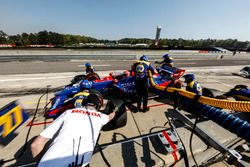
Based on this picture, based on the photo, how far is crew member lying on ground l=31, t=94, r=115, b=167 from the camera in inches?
55.3

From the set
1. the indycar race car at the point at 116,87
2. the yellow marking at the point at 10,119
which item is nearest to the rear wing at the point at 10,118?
the yellow marking at the point at 10,119

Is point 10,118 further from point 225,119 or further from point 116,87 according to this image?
→ point 116,87

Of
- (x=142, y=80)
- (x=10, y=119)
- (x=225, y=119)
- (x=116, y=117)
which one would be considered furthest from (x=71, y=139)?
(x=142, y=80)

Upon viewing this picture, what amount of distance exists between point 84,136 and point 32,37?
8793 centimetres

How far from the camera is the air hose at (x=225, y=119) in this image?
122cm

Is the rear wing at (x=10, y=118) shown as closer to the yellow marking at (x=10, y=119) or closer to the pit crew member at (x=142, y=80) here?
the yellow marking at (x=10, y=119)

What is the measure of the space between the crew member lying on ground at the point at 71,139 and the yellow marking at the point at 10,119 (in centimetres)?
43

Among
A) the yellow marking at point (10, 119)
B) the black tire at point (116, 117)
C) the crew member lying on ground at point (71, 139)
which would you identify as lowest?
the black tire at point (116, 117)

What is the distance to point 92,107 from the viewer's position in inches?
86.4

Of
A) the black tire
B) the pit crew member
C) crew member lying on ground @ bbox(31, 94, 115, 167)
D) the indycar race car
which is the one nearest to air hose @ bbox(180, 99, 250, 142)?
crew member lying on ground @ bbox(31, 94, 115, 167)

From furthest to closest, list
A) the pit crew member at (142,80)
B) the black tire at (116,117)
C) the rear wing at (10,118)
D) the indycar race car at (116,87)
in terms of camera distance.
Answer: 1. the indycar race car at (116,87)
2. the pit crew member at (142,80)
3. the black tire at (116,117)
4. the rear wing at (10,118)

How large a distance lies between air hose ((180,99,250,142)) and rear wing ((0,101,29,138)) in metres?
2.07

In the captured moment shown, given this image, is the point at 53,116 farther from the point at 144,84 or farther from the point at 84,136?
the point at 144,84

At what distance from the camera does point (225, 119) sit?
1366mm
